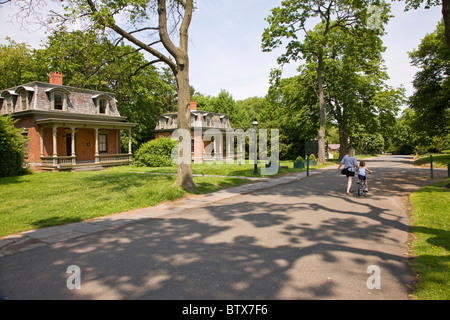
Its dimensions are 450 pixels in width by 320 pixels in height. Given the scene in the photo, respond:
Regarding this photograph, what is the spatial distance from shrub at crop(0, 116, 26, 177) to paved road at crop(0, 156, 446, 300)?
Answer: 14024 mm

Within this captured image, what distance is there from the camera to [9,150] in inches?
693

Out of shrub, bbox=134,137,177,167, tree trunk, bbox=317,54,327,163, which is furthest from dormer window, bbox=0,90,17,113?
tree trunk, bbox=317,54,327,163

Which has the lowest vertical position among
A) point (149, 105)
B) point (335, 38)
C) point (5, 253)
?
point (5, 253)

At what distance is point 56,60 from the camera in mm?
12273

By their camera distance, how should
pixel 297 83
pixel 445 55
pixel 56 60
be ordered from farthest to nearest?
pixel 297 83, pixel 445 55, pixel 56 60

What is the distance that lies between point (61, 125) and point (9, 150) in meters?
7.52

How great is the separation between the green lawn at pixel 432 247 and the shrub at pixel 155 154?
22.9m

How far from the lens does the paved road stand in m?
3.75

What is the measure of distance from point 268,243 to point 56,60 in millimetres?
12058

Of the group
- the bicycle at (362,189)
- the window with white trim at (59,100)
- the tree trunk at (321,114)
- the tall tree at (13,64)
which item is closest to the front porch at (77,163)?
the window with white trim at (59,100)

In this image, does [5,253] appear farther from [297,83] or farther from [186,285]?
[297,83]

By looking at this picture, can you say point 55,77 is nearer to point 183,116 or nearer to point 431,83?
point 183,116

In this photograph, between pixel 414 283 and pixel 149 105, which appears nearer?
pixel 414 283
